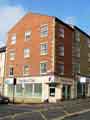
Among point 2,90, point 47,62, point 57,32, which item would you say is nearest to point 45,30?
point 57,32

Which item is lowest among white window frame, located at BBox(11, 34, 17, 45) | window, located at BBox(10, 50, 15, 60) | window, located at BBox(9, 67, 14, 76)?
window, located at BBox(9, 67, 14, 76)

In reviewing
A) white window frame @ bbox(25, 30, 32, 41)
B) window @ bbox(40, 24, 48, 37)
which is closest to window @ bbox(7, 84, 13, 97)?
white window frame @ bbox(25, 30, 32, 41)

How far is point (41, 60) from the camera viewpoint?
150ft

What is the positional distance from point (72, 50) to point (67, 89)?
23.0 ft

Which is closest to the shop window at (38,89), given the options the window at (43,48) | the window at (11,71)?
the window at (43,48)

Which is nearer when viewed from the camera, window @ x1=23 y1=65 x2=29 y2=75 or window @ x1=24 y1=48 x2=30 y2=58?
window @ x1=23 y1=65 x2=29 y2=75

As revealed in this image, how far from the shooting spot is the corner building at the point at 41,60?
4419cm

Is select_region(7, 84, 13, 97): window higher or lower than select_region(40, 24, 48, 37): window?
lower

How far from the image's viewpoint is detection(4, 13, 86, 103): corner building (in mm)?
44188

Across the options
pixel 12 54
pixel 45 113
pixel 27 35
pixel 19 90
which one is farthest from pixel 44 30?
pixel 45 113

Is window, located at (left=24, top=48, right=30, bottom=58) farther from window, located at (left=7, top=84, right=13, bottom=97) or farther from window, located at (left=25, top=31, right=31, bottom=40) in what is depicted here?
window, located at (left=7, top=84, right=13, bottom=97)

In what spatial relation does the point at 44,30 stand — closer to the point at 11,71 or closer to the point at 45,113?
the point at 11,71

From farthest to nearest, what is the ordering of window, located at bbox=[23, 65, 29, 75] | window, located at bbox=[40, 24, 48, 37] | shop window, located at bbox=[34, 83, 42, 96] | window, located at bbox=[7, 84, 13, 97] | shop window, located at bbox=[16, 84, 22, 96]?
window, located at bbox=[7, 84, 13, 97]
shop window, located at bbox=[16, 84, 22, 96]
window, located at bbox=[23, 65, 29, 75]
window, located at bbox=[40, 24, 48, 37]
shop window, located at bbox=[34, 83, 42, 96]

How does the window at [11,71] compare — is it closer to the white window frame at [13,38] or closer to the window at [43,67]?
the white window frame at [13,38]
